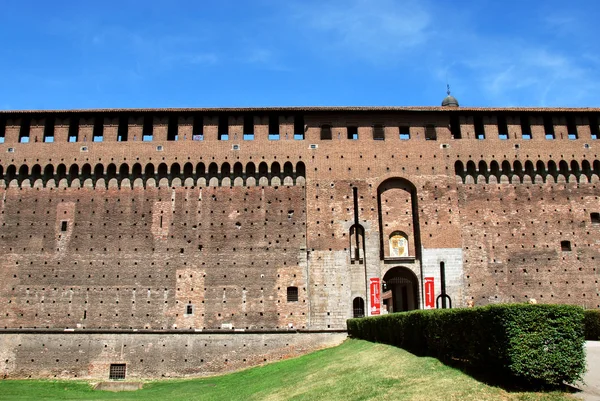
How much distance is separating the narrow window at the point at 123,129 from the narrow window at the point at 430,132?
12517mm

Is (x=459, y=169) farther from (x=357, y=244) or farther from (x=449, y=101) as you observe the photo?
(x=449, y=101)

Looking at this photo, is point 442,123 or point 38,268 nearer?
point 38,268

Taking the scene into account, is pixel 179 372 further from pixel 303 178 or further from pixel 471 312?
pixel 471 312

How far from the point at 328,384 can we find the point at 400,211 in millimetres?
11495

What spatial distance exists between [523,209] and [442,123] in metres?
4.77

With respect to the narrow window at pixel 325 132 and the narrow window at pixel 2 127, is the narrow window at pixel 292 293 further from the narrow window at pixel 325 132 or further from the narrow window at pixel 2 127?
the narrow window at pixel 2 127

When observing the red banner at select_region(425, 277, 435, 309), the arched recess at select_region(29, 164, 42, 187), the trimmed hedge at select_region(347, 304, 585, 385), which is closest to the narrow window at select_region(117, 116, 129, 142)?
the arched recess at select_region(29, 164, 42, 187)

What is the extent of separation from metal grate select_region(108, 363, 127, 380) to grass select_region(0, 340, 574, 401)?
110 cm

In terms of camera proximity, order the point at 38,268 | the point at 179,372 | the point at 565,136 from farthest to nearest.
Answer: the point at 565,136 < the point at 38,268 < the point at 179,372

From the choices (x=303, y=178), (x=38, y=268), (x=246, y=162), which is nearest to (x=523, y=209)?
(x=303, y=178)

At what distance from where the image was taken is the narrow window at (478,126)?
23141 millimetres

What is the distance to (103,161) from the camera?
22219mm

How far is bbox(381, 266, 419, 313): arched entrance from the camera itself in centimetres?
2156

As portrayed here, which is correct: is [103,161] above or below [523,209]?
above
